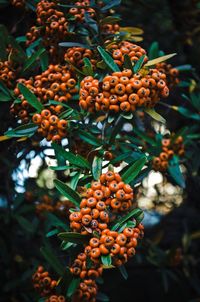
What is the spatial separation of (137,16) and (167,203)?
1.78 meters

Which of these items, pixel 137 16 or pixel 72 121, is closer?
pixel 72 121

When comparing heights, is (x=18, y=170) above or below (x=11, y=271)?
above

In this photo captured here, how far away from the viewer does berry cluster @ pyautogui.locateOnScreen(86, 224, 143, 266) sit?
151cm

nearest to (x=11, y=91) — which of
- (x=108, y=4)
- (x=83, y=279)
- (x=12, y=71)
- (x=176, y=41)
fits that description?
(x=12, y=71)

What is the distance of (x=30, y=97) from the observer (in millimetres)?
1820

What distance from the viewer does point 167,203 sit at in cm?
441

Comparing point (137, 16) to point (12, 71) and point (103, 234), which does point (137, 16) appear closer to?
point (12, 71)

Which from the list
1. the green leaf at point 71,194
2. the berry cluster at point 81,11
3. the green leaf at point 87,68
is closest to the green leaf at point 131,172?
the green leaf at point 71,194

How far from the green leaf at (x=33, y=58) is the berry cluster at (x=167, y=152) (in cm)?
80

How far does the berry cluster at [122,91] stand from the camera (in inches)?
64.5

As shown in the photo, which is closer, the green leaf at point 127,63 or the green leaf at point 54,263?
the green leaf at point 127,63

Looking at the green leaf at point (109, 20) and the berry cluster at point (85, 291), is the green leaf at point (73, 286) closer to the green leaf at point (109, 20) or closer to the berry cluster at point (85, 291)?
the berry cluster at point (85, 291)

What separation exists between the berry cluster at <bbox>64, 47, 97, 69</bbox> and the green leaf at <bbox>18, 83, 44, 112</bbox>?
0.24m

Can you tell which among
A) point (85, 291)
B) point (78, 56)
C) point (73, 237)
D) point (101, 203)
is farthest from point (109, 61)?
point (85, 291)
